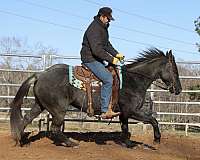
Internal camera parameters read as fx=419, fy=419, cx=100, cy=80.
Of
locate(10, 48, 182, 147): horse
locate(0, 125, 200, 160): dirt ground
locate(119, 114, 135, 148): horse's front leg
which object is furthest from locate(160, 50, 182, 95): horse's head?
locate(0, 125, 200, 160): dirt ground

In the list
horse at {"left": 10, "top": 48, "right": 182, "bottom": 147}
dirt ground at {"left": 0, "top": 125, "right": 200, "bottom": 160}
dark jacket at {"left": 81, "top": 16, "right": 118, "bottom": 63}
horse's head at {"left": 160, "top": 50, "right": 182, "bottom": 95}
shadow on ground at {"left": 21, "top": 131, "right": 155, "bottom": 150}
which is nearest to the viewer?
dirt ground at {"left": 0, "top": 125, "right": 200, "bottom": 160}

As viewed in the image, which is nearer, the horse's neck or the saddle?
the saddle

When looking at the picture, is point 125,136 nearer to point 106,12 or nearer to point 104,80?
point 104,80

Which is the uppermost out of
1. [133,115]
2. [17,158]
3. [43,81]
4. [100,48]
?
[100,48]

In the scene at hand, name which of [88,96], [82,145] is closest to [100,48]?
[88,96]

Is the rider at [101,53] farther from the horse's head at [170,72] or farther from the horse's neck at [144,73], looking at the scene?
the horse's head at [170,72]

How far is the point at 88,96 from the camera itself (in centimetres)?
873

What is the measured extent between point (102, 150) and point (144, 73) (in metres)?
1.97

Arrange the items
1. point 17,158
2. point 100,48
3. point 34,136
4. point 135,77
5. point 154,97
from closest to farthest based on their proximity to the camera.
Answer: point 17,158, point 100,48, point 135,77, point 34,136, point 154,97

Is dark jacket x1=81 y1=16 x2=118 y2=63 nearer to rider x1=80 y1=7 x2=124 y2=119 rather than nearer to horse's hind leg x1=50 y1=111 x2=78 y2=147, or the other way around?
rider x1=80 y1=7 x2=124 y2=119

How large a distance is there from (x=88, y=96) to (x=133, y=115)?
3.36 feet

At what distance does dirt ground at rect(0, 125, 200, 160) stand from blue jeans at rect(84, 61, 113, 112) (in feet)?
3.15

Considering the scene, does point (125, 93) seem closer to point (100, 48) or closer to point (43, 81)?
point (100, 48)

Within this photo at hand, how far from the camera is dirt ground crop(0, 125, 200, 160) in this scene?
7.73 metres
